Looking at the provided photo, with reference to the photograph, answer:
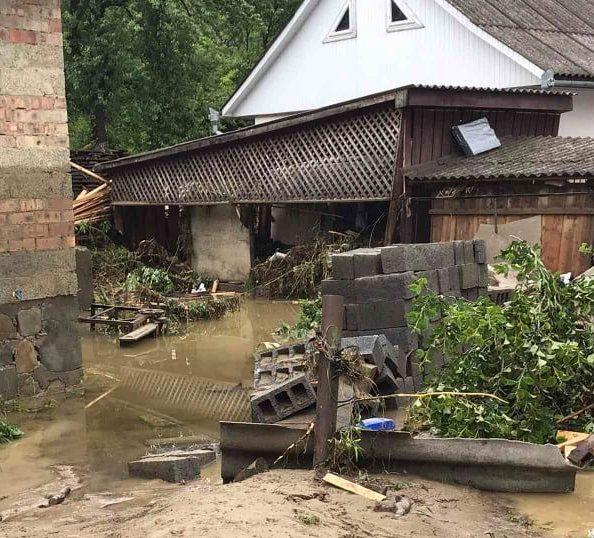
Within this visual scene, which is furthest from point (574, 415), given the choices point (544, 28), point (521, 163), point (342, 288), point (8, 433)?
point (544, 28)

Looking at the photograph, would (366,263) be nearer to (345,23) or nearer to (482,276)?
(482,276)

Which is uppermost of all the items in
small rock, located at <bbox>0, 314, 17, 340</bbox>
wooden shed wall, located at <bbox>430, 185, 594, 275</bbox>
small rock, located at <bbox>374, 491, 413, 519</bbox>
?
wooden shed wall, located at <bbox>430, 185, 594, 275</bbox>

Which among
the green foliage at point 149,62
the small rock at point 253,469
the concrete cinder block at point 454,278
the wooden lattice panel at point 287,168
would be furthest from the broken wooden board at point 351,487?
the green foliage at point 149,62

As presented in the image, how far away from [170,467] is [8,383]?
2857mm

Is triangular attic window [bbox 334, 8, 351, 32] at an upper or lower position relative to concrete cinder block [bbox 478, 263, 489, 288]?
upper

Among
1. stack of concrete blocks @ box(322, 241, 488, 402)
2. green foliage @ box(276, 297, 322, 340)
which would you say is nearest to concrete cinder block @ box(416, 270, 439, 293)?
stack of concrete blocks @ box(322, 241, 488, 402)

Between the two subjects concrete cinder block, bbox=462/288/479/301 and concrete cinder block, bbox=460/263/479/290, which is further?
concrete cinder block, bbox=462/288/479/301

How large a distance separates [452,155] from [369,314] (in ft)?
21.3

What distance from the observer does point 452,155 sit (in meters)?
13.5

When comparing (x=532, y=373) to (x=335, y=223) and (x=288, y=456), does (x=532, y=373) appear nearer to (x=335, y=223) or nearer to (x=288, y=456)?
(x=288, y=456)

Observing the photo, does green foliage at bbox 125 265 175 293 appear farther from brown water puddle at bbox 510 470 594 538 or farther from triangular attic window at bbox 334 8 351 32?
brown water puddle at bbox 510 470 594 538

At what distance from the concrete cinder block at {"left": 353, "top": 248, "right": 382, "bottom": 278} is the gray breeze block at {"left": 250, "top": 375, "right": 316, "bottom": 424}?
1637 mm

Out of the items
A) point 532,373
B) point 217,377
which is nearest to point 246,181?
point 217,377

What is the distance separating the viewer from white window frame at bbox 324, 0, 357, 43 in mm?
19703
